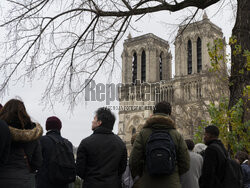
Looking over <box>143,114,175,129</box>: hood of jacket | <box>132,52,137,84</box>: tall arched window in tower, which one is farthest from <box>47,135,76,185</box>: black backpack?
<box>132,52,137,84</box>: tall arched window in tower

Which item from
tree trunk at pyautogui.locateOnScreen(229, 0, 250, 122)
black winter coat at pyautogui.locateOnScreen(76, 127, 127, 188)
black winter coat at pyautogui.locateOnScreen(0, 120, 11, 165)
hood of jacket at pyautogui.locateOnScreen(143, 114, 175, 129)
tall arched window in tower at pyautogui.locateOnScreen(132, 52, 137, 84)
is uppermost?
tall arched window in tower at pyautogui.locateOnScreen(132, 52, 137, 84)

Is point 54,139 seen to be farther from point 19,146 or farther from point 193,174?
point 193,174

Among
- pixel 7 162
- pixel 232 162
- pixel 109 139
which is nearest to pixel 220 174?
pixel 232 162

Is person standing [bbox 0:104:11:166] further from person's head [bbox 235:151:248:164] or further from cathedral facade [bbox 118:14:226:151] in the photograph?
cathedral facade [bbox 118:14:226:151]

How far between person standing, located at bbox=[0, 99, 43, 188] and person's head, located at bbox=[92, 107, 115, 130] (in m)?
0.70

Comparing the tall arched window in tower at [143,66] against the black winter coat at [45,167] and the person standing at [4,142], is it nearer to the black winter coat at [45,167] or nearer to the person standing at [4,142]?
the black winter coat at [45,167]

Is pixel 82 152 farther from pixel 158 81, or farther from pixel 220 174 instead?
pixel 158 81

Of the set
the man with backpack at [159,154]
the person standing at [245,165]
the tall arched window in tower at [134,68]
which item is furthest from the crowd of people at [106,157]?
the tall arched window in tower at [134,68]

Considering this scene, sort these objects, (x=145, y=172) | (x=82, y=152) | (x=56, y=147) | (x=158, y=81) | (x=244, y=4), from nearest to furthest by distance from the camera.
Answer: (x=145, y=172), (x=82, y=152), (x=56, y=147), (x=244, y=4), (x=158, y=81)

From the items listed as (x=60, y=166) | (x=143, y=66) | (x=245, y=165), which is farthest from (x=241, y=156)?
(x=143, y=66)

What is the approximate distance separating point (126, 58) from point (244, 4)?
45240 millimetres

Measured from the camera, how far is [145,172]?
11.2 feet

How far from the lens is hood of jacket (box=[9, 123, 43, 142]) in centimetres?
314

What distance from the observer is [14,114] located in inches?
127
